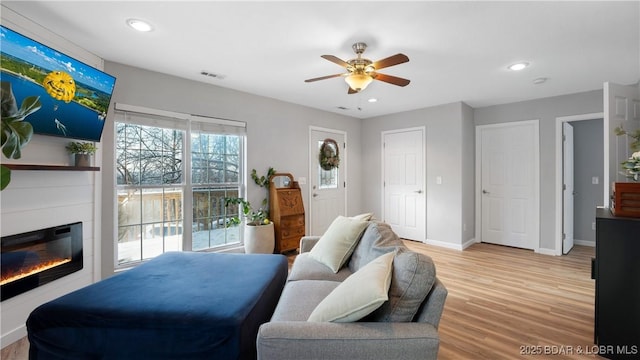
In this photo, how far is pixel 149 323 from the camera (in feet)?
4.66

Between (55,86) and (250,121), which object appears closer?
(55,86)

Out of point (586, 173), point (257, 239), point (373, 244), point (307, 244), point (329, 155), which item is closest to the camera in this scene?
point (373, 244)

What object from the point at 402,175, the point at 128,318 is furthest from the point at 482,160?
the point at 128,318

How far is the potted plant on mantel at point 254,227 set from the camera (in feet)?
12.6

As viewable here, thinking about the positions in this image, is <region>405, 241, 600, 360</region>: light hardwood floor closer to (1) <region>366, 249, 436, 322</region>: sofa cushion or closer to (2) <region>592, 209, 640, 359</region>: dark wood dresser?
(2) <region>592, 209, 640, 359</region>: dark wood dresser

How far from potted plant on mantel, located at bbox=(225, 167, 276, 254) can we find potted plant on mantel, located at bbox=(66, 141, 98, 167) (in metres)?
1.57

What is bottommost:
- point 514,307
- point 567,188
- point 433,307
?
point 514,307

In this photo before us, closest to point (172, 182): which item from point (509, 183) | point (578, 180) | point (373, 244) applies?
point (373, 244)

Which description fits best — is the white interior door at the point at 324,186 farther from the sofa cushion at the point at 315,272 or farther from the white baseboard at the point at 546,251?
the white baseboard at the point at 546,251

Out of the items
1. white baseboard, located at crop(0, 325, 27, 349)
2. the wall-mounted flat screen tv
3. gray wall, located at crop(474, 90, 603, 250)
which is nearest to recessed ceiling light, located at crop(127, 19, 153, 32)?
the wall-mounted flat screen tv

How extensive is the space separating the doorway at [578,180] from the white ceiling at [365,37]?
3.72 feet

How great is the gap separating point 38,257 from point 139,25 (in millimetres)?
2033

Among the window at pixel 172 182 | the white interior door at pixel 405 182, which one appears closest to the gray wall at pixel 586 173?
the white interior door at pixel 405 182

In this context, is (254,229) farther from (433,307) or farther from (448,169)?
(448,169)
